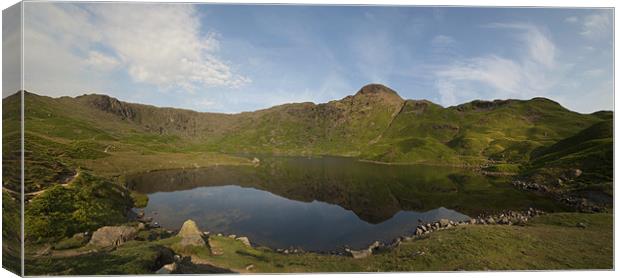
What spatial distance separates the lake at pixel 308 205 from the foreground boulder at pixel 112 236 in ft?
14.5

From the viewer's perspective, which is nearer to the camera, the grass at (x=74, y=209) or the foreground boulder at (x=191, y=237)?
the grass at (x=74, y=209)

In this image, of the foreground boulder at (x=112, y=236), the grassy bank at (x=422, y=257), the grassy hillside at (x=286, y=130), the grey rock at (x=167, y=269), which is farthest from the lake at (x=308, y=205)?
the grey rock at (x=167, y=269)

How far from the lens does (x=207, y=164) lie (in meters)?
29.1

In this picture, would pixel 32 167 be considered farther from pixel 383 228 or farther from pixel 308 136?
pixel 308 136

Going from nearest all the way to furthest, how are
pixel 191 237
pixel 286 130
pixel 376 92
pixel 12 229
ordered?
pixel 12 229, pixel 191 237, pixel 376 92, pixel 286 130

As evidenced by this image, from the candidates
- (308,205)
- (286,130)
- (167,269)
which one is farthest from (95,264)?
(286,130)

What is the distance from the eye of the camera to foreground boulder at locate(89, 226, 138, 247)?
45.9 feet

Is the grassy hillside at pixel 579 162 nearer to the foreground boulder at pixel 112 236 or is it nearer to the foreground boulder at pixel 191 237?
the foreground boulder at pixel 191 237

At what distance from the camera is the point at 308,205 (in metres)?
29.7

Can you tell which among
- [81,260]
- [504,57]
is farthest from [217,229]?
[504,57]

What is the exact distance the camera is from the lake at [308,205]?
68.2ft

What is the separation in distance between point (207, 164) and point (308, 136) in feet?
246

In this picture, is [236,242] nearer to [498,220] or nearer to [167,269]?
[167,269]

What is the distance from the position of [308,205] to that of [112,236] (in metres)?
18.2
